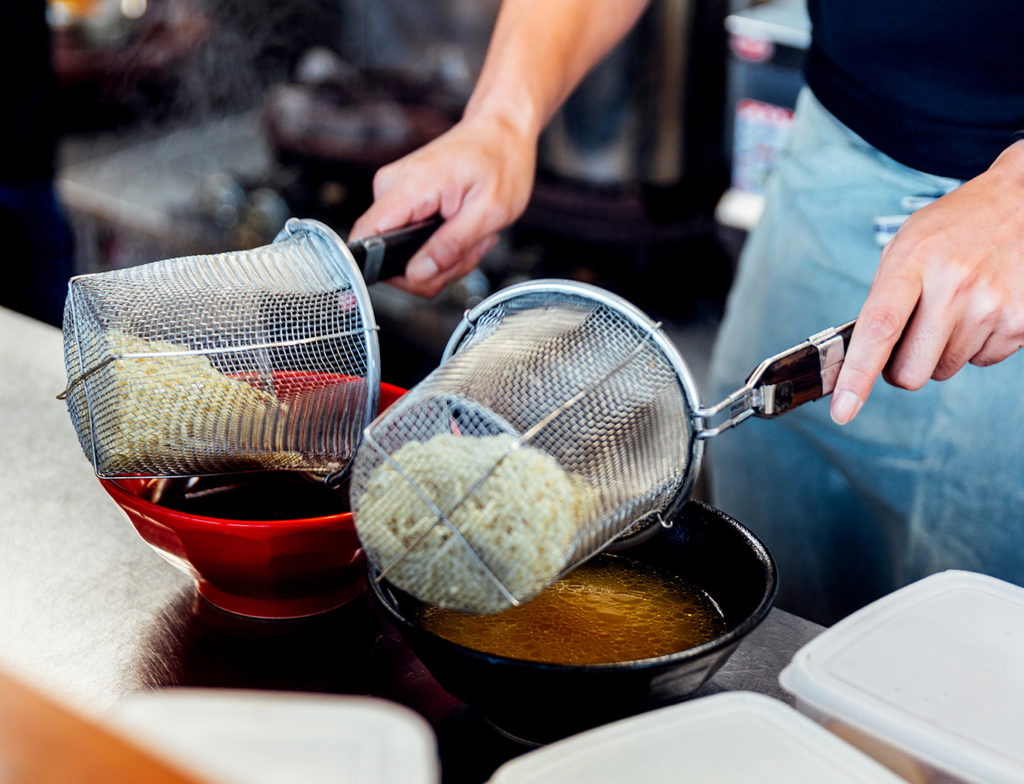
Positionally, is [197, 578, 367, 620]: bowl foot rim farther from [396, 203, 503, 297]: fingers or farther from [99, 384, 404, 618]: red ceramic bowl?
[396, 203, 503, 297]: fingers

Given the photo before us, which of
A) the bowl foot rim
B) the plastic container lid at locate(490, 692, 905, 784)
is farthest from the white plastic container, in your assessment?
the bowl foot rim

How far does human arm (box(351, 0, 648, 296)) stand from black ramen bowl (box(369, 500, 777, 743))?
1.74 feet

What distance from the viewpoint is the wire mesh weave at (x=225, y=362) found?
0.94 meters

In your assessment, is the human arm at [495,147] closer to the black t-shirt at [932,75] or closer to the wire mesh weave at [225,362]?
the wire mesh weave at [225,362]

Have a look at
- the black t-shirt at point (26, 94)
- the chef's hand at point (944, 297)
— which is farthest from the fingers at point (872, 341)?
the black t-shirt at point (26, 94)

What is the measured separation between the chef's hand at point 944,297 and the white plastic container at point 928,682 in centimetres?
19

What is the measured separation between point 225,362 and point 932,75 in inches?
36.7

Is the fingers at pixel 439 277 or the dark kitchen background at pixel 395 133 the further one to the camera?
the dark kitchen background at pixel 395 133

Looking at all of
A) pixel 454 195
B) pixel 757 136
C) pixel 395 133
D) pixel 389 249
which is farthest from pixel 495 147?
pixel 395 133

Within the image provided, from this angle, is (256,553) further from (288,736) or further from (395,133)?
(395,133)

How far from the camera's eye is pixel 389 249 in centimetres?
118

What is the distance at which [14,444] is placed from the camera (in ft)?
4.21

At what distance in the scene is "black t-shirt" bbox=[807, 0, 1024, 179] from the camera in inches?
50.0

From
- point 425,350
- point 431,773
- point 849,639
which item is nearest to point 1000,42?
point 849,639
